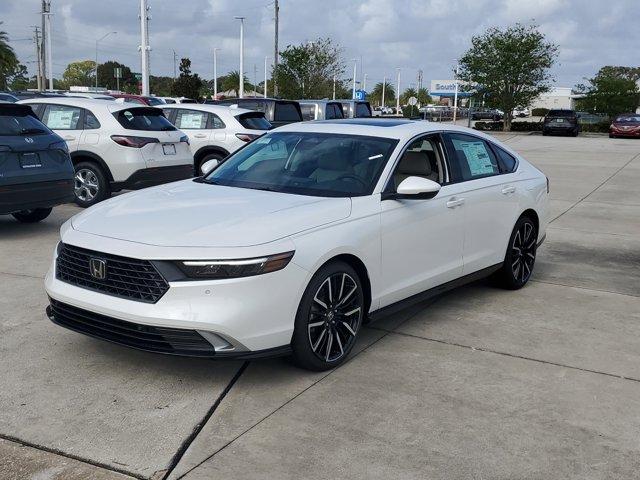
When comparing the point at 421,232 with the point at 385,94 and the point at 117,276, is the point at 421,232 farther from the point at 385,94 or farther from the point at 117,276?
the point at 385,94

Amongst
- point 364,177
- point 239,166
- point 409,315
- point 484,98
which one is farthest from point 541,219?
point 484,98

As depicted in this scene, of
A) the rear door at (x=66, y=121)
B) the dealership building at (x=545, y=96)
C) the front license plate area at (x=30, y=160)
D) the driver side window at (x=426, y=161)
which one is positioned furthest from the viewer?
the dealership building at (x=545, y=96)

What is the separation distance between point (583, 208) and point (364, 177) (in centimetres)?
885

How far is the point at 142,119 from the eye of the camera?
1111cm

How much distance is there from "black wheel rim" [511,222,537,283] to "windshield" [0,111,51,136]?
5.65 meters

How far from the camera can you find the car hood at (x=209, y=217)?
4078mm

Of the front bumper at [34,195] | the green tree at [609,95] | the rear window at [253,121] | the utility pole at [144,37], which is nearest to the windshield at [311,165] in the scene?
the front bumper at [34,195]

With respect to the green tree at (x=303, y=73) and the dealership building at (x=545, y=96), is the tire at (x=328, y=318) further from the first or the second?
the dealership building at (x=545, y=96)

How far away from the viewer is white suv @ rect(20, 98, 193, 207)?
35.2 ft

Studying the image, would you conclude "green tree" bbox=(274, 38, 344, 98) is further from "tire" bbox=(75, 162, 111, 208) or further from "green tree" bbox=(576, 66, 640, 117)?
"tire" bbox=(75, 162, 111, 208)

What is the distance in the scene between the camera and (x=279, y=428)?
380 centimetres

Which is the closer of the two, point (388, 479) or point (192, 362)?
point (388, 479)

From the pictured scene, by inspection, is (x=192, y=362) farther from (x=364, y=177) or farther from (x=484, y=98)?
(x=484, y=98)

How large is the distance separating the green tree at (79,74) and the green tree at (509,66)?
9767cm
